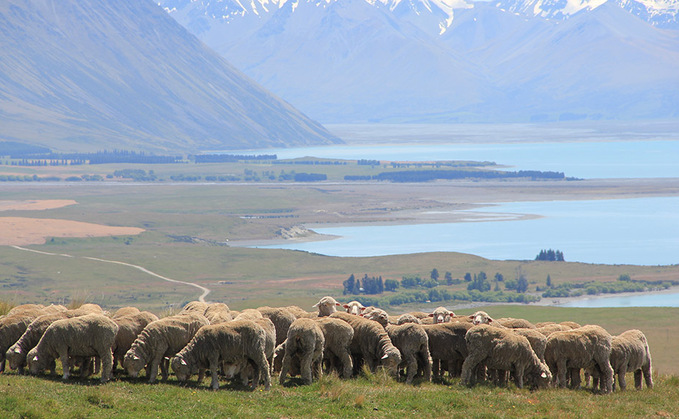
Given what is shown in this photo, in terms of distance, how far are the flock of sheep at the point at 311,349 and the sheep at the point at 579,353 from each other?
23mm

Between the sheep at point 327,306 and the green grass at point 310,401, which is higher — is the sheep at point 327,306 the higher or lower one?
the higher one

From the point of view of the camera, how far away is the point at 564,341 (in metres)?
19.9

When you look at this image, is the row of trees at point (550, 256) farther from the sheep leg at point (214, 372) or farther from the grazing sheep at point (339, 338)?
the sheep leg at point (214, 372)

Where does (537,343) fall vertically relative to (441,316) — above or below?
below

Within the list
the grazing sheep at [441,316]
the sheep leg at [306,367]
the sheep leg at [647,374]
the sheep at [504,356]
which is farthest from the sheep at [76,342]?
the sheep leg at [647,374]

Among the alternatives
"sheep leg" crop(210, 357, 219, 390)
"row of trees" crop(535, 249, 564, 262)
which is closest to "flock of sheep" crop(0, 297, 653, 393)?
"sheep leg" crop(210, 357, 219, 390)

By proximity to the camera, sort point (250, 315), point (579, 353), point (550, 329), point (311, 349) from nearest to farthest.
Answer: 1. point (311, 349)
2. point (579, 353)
3. point (250, 315)
4. point (550, 329)

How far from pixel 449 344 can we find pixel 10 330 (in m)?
10.0

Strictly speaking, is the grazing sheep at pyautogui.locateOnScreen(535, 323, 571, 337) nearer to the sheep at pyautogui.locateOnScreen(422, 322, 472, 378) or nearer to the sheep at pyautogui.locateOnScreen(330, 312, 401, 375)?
the sheep at pyautogui.locateOnScreen(422, 322, 472, 378)

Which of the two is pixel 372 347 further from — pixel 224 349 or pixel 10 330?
pixel 10 330

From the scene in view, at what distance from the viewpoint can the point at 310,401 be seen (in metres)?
17.7

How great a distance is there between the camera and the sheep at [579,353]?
1955 cm

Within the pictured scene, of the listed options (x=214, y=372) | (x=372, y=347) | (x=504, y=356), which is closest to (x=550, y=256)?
(x=372, y=347)

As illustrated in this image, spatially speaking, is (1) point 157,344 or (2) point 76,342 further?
(1) point 157,344
